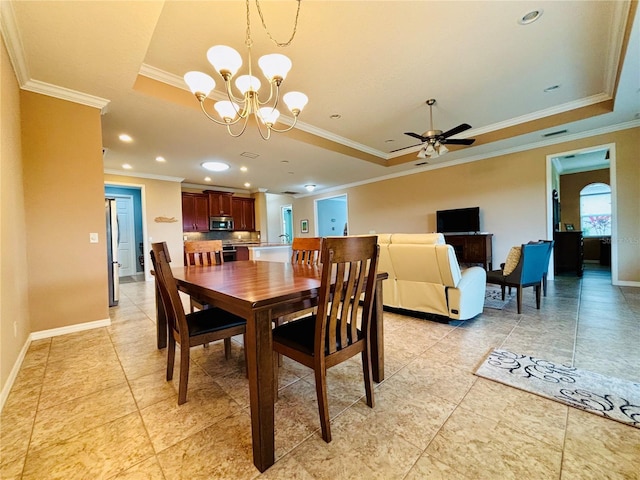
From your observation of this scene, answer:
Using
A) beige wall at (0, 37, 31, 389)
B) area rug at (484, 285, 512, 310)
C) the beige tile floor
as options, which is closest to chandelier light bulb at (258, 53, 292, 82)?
beige wall at (0, 37, 31, 389)

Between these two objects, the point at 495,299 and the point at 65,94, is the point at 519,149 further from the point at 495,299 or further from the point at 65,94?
the point at 65,94

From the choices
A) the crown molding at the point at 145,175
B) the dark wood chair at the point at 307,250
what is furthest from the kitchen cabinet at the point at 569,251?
the crown molding at the point at 145,175

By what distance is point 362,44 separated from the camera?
2443mm

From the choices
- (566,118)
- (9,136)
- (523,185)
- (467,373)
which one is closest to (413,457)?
(467,373)

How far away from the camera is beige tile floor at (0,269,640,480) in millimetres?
1100

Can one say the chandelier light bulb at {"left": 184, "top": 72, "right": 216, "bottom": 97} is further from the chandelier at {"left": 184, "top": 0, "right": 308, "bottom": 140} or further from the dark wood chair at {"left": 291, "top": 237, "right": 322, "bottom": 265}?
the dark wood chair at {"left": 291, "top": 237, "right": 322, "bottom": 265}

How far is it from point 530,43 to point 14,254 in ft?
16.3

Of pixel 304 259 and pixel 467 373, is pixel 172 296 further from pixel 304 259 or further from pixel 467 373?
pixel 467 373

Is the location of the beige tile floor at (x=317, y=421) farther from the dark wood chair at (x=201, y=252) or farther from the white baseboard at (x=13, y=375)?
the dark wood chair at (x=201, y=252)

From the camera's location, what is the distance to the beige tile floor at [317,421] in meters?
1.10

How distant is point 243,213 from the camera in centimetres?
827

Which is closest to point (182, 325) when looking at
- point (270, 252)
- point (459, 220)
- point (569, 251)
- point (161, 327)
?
point (161, 327)

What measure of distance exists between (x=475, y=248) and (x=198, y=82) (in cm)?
534

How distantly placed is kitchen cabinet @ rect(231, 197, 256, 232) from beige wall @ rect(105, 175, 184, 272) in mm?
1699
